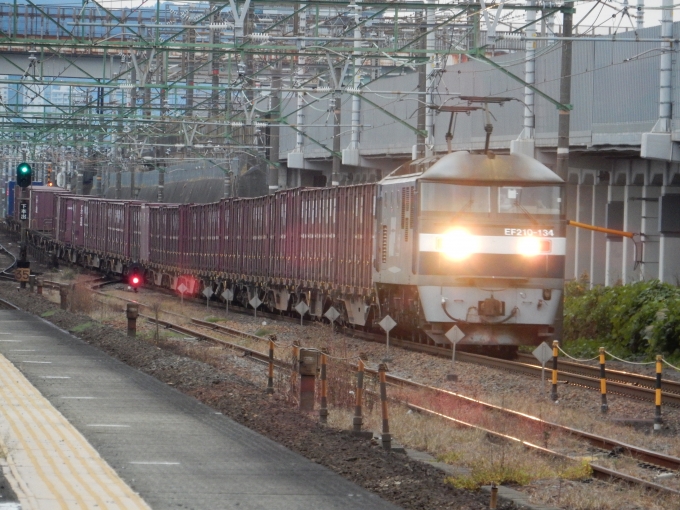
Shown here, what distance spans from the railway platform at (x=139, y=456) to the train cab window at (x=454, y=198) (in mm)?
6534

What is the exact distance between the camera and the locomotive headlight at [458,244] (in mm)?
20984

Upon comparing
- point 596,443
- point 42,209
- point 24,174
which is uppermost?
point 24,174

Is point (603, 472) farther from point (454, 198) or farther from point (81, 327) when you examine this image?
point (81, 327)

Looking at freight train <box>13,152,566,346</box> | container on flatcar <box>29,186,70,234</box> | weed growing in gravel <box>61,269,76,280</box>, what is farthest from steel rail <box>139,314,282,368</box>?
container on flatcar <box>29,186,70,234</box>

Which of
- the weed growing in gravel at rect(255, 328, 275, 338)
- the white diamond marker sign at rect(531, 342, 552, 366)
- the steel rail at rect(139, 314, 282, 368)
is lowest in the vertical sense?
the weed growing in gravel at rect(255, 328, 275, 338)

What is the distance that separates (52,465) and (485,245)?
11926mm

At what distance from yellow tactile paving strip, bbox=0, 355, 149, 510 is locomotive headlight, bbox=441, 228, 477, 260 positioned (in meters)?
8.77

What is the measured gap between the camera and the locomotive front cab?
21.0m

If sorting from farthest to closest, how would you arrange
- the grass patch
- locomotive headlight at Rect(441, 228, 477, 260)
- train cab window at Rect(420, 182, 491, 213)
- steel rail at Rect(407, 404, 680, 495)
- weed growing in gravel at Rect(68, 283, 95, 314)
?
weed growing in gravel at Rect(68, 283, 95, 314) → the grass patch → train cab window at Rect(420, 182, 491, 213) → locomotive headlight at Rect(441, 228, 477, 260) → steel rail at Rect(407, 404, 680, 495)

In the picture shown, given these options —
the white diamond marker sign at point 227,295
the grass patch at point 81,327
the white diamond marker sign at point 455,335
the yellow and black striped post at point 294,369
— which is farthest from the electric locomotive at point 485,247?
the white diamond marker sign at point 227,295

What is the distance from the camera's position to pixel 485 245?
68.9ft

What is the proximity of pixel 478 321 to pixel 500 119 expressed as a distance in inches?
607

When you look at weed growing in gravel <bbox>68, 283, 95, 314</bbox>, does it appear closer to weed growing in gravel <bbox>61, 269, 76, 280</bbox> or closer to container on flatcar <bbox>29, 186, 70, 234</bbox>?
weed growing in gravel <bbox>61, 269, 76, 280</bbox>

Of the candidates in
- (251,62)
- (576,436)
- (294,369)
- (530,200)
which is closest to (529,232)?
(530,200)
